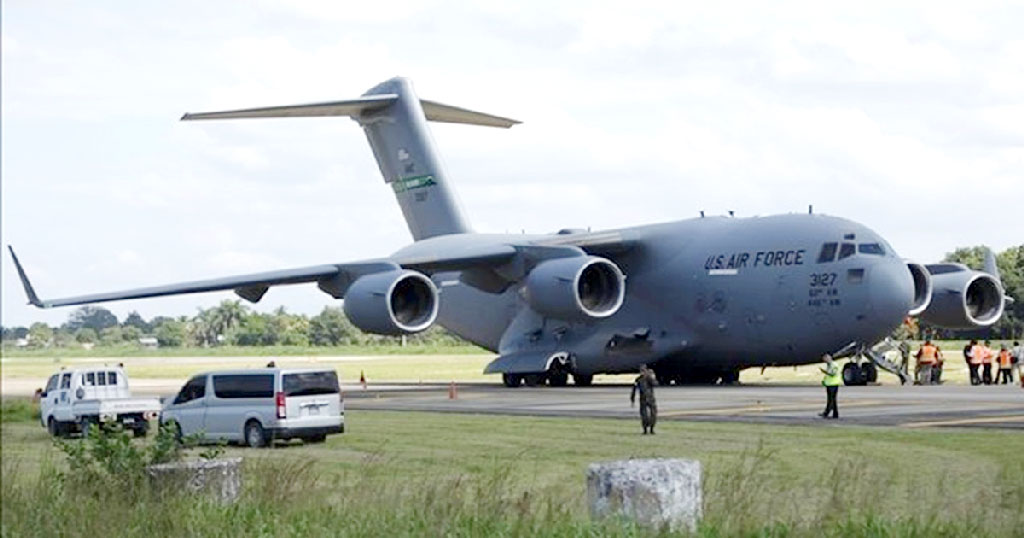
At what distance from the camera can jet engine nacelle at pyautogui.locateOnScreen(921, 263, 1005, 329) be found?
45.8 metres

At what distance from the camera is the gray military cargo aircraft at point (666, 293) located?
41.9 meters

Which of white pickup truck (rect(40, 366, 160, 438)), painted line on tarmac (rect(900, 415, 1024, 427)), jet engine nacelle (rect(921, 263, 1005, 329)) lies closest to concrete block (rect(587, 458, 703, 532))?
painted line on tarmac (rect(900, 415, 1024, 427))

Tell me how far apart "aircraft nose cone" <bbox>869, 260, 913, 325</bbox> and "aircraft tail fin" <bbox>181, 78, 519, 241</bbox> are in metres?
17.3

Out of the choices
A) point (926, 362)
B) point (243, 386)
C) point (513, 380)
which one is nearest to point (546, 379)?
point (513, 380)

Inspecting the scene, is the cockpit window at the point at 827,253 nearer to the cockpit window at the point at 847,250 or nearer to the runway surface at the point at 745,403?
the cockpit window at the point at 847,250

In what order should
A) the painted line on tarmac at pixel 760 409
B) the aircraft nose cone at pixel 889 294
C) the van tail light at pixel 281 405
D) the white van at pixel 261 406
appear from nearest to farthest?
the van tail light at pixel 281 405 → the white van at pixel 261 406 → the painted line on tarmac at pixel 760 409 → the aircraft nose cone at pixel 889 294

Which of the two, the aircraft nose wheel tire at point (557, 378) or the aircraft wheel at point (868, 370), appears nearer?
the aircraft wheel at point (868, 370)

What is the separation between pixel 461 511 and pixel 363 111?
1654 inches

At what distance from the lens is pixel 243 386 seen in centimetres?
2830

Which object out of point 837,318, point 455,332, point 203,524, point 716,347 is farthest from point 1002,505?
point 455,332

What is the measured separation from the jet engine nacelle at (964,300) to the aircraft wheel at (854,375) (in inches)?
144

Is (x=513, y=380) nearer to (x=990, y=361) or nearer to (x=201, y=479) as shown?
(x=990, y=361)

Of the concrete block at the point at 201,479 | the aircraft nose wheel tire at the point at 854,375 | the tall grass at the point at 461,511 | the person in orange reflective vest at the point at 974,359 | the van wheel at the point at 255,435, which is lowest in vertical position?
the tall grass at the point at 461,511

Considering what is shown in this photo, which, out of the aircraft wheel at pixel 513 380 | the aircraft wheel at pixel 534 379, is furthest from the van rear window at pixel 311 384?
the aircraft wheel at pixel 513 380
